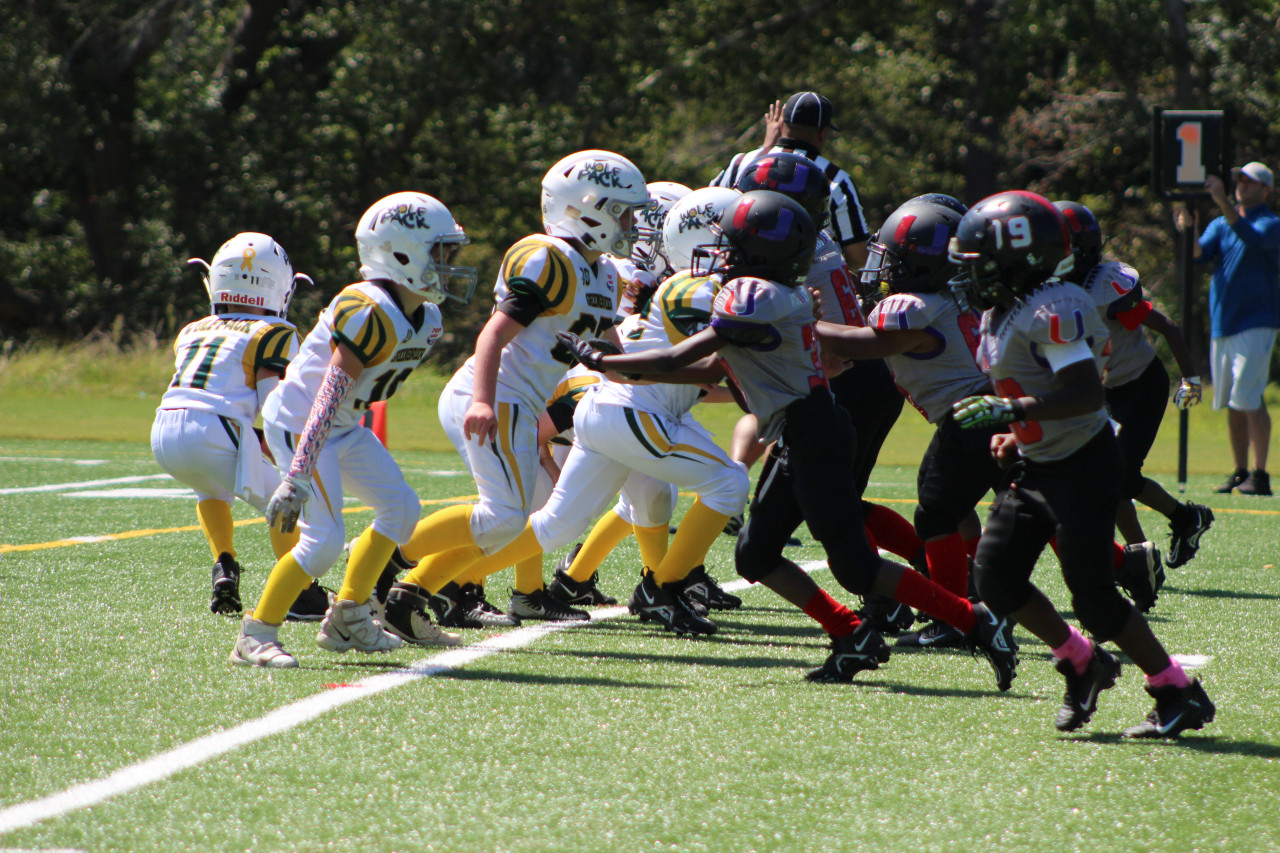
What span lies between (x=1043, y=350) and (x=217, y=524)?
12.4 feet

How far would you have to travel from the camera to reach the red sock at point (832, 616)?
4582mm

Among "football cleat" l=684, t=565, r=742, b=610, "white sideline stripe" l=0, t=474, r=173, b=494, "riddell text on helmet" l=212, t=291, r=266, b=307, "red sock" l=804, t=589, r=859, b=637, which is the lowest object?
"white sideline stripe" l=0, t=474, r=173, b=494

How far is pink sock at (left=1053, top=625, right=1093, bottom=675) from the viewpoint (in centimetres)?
388

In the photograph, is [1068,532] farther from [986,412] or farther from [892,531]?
[892,531]

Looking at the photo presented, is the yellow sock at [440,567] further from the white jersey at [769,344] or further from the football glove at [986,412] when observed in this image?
the football glove at [986,412]

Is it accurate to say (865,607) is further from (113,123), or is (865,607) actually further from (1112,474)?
(113,123)

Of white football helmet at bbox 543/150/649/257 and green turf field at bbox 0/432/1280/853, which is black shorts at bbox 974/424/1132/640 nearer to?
green turf field at bbox 0/432/1280/853

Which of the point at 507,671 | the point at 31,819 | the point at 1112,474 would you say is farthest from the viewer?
the point at 507,671

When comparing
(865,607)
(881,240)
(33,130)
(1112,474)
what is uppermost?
(33,130)

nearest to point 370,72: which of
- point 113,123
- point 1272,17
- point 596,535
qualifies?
point 113,123

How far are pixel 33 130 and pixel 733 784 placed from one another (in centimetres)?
2427

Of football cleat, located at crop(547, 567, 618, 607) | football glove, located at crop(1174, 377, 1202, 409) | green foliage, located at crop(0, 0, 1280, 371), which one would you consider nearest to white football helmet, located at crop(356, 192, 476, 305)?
football cleat, located at crop(547, 567, 618, 607)

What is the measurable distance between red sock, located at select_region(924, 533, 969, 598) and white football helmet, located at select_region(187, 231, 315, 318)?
309cm

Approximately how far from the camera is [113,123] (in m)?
25.4
